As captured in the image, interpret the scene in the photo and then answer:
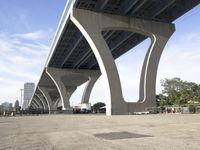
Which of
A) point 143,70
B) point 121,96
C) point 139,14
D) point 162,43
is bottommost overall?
point 121,96

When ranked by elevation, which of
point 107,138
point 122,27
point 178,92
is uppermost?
point 122,27

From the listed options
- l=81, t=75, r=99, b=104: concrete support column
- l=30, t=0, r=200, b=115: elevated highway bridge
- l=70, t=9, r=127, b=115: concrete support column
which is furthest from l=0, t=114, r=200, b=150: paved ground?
l=81, t=75, r=99, b=104: concrete support column

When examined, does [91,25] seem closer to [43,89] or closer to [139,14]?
[139,14]

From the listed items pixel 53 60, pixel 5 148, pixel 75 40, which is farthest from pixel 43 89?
pixel 5 148

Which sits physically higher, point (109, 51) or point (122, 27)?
point (122, 27)

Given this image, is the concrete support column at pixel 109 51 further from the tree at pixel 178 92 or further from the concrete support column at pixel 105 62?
the tree at pixel 178 92

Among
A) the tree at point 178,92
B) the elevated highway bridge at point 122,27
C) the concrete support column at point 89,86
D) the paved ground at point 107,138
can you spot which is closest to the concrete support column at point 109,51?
the elevated highway bridge at point 122,27

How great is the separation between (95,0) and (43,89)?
80.4 m

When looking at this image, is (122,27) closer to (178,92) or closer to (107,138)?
(107,138)

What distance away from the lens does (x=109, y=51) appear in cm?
3388

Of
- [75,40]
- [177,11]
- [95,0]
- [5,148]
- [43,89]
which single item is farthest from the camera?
[43,89]

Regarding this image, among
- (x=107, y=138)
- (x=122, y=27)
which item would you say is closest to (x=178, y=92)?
(x=122, y=27)

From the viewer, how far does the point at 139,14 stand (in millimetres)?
37219

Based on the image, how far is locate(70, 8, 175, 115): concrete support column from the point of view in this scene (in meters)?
33.3
